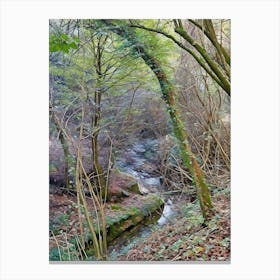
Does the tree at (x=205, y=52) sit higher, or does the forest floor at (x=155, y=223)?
the tree at (x=205, y=52)

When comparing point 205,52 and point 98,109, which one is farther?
point 205,52

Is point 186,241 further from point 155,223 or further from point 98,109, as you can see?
point 98,109

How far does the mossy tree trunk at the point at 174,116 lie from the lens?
8.84 ft

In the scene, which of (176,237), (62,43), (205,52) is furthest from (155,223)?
(62,43)

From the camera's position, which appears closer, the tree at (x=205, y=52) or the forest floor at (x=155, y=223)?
the forest floor at (x=155, y=223)

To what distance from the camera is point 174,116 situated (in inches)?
106

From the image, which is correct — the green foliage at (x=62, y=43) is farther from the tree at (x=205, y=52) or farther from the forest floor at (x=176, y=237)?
the forest floor at (x=176, y=237)

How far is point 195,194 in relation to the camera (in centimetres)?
271

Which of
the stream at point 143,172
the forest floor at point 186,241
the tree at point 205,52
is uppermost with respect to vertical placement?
the tree at point 205,52
